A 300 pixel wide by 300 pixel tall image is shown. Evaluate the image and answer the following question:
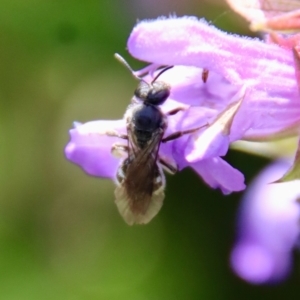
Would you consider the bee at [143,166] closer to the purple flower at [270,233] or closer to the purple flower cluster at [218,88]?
the purple flower cluster at [218,88]

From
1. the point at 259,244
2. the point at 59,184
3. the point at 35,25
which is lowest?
the point at 59,184

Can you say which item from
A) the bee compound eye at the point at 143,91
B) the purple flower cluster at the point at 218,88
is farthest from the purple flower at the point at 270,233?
the purple flower cluster at the point at 218,88

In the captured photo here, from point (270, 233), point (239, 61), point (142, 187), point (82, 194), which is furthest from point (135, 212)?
point (82, 194)

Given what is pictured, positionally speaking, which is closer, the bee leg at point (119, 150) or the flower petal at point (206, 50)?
the flower petal at point (206, 50)

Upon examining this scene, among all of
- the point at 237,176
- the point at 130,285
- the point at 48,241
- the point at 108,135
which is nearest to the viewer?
the point at 237,176

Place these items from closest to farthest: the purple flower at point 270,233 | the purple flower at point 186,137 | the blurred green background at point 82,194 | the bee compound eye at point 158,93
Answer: the purple flower at point 186,137
the bee compound eye at point 158,93
the purple flower at point 270,233
the blurred green background at point 82,194

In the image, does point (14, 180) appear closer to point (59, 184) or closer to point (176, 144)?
point (59, 184)

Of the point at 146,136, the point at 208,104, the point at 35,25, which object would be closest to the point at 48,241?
the point at 35,25
